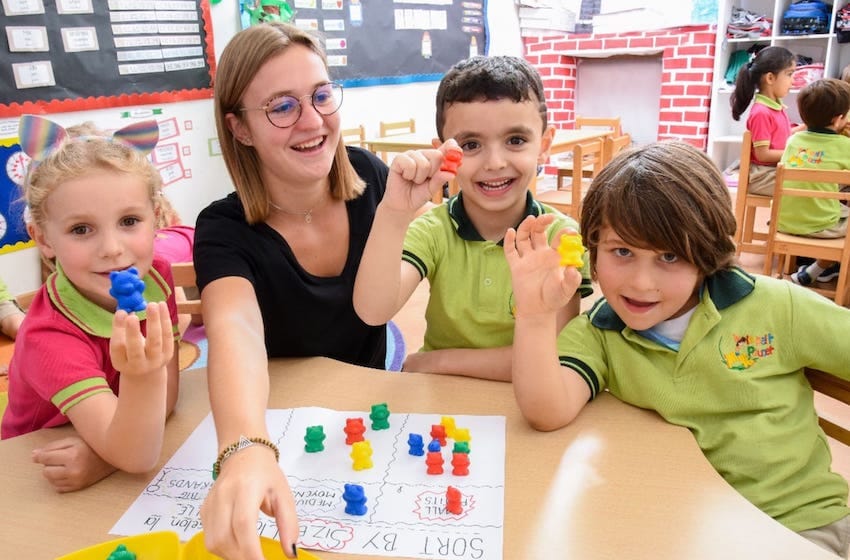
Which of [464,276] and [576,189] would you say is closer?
[464,276]

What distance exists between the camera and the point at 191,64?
3342 mm

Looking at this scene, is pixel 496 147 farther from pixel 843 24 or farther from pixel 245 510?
pixel 843 24

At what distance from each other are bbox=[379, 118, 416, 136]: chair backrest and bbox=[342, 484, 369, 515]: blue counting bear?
13.1 ft

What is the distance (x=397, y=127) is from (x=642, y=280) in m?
3.94

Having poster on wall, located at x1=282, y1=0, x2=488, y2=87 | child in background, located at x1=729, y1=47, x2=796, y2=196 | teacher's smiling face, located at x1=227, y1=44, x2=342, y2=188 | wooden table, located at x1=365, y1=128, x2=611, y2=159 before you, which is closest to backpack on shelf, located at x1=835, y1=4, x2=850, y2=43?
child in background, located at x1=729, y1=47, x2=796, y2=196

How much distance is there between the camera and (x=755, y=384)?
3.07 ft

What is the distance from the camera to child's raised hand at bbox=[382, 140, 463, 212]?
98 centimetres

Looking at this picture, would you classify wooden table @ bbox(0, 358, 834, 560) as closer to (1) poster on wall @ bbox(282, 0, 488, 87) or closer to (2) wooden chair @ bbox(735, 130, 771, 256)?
(2) wooden chair @ bbox(735, 130, 771, 256)

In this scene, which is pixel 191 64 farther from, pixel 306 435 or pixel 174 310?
pixel 306 435

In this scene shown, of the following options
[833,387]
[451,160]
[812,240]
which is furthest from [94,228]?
[812,240]

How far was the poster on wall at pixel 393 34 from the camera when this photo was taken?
411cm

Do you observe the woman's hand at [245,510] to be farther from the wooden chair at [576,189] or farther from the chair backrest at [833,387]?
the wooden chair at [576,189]

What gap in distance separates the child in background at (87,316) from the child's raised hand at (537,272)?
0.45m

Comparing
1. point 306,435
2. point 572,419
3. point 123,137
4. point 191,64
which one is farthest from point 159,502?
point 191,64
